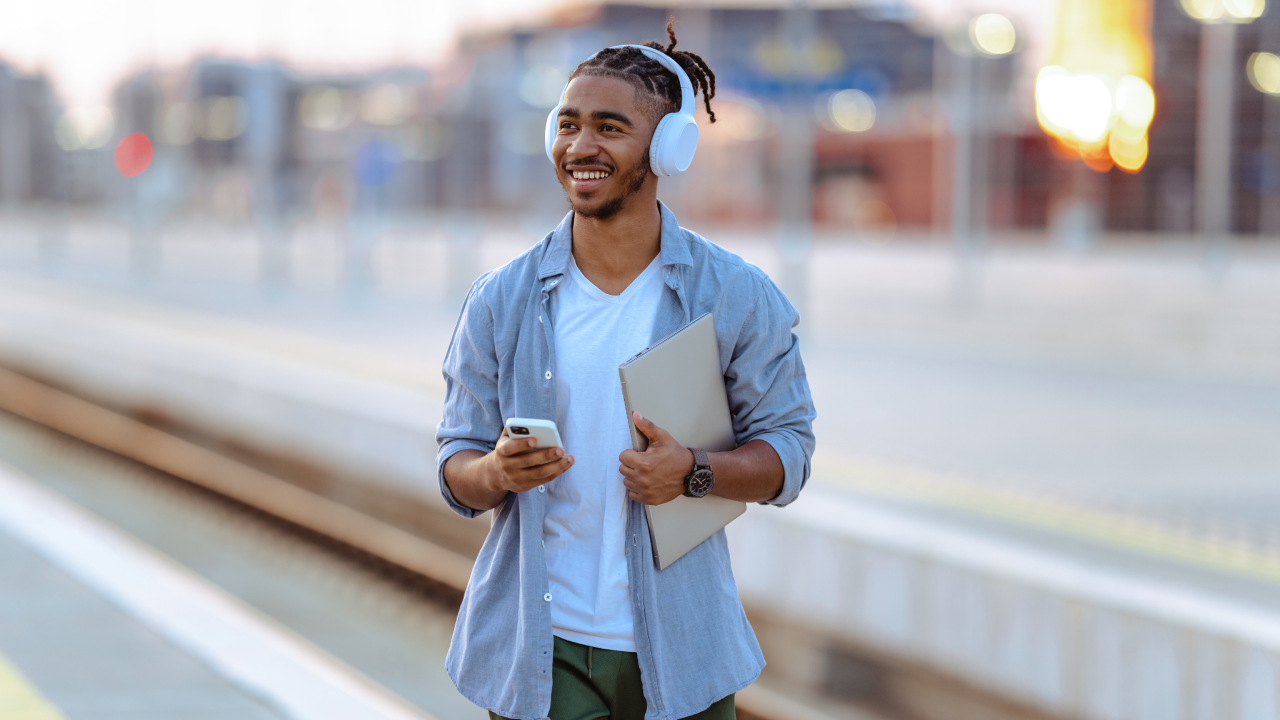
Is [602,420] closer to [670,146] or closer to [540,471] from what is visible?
[540,471]

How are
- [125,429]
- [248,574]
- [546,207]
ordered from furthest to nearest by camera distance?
[546,207] < [125,429] < [248,574]

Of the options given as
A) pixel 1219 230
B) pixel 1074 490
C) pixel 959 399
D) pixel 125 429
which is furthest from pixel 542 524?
pixel 1219 230

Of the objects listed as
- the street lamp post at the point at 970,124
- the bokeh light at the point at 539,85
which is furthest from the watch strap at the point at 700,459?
the bokeh light at the point at 539,85

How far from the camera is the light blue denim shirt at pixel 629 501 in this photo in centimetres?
206

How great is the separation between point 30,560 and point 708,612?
14.8 ft

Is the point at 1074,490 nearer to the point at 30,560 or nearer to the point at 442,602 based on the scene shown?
the point at 442,602

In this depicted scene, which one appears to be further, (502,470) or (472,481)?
(472,481)

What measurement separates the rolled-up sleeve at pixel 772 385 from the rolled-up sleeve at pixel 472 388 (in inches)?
13.7

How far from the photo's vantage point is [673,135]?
2.05 m

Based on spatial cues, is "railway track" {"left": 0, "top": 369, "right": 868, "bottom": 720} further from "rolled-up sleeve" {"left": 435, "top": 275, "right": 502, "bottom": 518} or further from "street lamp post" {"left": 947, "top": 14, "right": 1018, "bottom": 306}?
"street lamp post" {"left": 947, "top": 14, "right": 1018, "bottom": 306}

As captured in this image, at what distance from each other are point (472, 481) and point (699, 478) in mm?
319

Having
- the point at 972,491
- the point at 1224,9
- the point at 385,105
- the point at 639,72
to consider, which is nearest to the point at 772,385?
the point at 639,72

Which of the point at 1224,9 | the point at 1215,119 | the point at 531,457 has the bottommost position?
the point at 531,457

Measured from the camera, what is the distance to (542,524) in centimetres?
209
